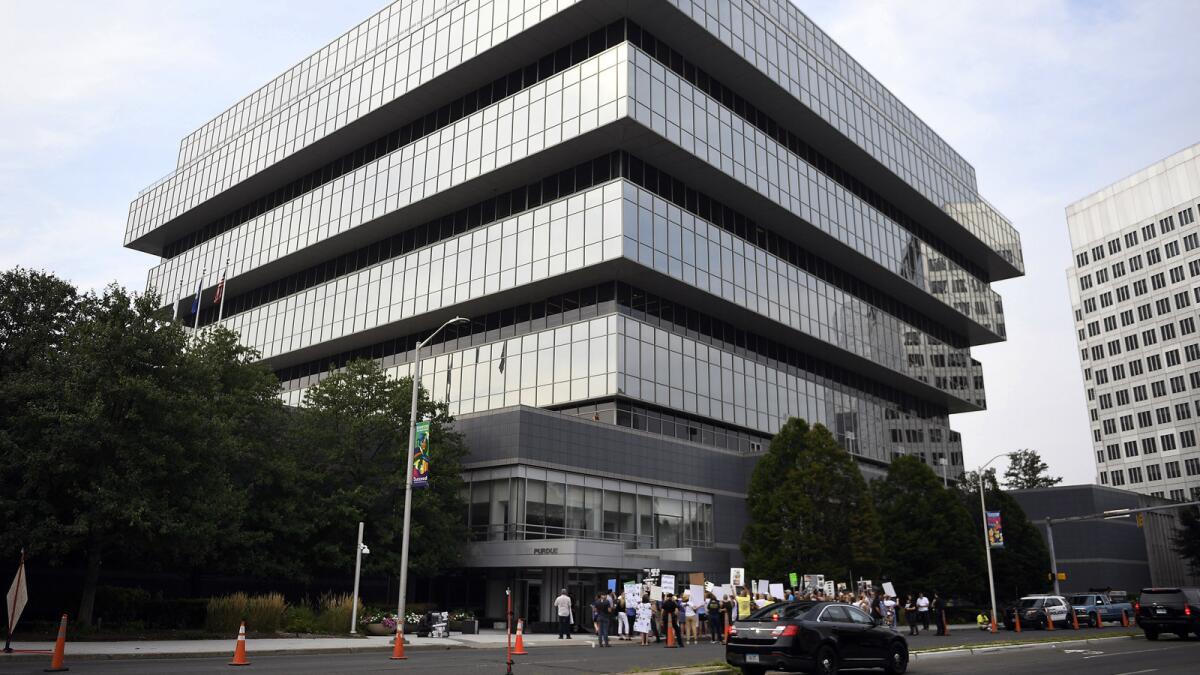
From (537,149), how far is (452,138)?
9556 mm

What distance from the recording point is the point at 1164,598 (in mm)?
32125

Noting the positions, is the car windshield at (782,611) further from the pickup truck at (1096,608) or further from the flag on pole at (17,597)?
the pickup truck at (1096,608)

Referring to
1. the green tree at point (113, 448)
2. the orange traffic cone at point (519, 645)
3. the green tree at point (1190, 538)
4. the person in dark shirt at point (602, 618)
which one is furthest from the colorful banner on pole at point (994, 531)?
the green tree at point (113, 448)

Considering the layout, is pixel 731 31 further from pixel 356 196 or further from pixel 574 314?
pixel 356 196

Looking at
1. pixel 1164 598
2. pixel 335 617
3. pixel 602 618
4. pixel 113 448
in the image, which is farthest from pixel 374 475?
pixel 1164 598

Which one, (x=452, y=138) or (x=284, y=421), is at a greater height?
(x=452, y=138)

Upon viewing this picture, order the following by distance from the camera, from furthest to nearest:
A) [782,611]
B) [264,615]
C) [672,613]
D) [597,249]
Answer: [597,249]
[672,613]
[264,615]
[782,611]

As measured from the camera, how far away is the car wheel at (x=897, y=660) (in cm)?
1927

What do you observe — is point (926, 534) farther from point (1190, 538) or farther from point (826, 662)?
point (826, 662)

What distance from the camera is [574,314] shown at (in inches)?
2324

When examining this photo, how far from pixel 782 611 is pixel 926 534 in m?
40.1

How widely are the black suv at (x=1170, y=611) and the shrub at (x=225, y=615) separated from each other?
31.5m

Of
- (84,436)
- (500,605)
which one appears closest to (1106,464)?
(500,605)

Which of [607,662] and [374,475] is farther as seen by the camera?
[374,475]
